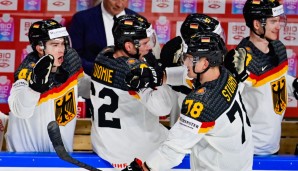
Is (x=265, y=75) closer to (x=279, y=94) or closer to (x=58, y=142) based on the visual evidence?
(x=279, y=94)

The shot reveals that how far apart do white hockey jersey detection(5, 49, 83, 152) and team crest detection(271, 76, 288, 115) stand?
1.31 meters

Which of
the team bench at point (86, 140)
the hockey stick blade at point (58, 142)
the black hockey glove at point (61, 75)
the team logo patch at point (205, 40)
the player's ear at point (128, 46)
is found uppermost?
the team logo patch at point (205, 40)

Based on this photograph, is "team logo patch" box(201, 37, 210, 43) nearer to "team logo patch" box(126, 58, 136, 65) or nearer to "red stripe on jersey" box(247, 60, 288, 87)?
"team logo patch" box(126, 58, 136, 65)

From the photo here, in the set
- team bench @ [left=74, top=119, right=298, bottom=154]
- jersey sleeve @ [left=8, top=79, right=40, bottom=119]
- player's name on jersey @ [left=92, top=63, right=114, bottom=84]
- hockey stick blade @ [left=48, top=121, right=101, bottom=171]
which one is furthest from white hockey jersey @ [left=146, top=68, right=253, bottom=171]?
team bench @ [left=74, top=119, right=298, bottom=154]

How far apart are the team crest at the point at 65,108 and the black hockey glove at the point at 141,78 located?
580 millimetres

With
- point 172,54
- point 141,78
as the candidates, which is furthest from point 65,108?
point 172,54

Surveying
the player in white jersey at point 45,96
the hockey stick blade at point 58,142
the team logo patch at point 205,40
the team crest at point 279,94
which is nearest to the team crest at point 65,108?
the player in white jersey at point 45,96

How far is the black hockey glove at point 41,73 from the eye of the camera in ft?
21.6

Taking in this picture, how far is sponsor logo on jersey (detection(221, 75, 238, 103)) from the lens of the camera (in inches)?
242

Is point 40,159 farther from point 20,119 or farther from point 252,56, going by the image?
point 252,56

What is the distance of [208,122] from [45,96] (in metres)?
1.36

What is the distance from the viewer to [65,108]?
23.2 feet

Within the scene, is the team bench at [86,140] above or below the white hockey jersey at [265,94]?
below

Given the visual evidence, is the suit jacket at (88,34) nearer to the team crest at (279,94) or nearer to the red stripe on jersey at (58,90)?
the red stripe on jersey at (58,90)
